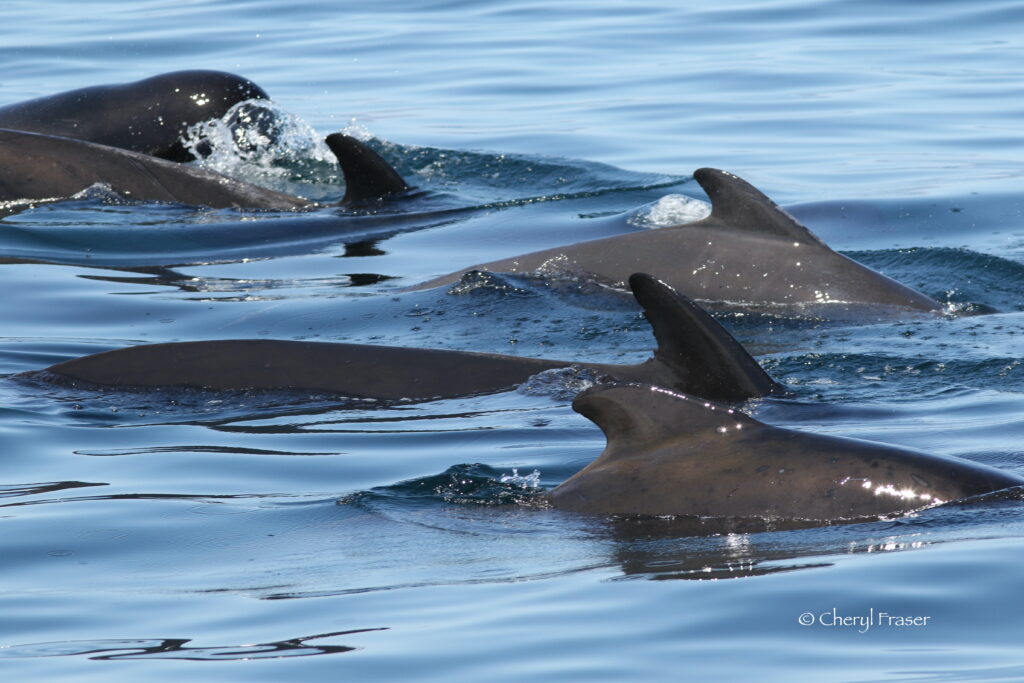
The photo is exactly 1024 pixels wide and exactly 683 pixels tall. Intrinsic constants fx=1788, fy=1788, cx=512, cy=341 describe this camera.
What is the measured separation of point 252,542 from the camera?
6199mm

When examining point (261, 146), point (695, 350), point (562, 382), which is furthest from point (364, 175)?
point (695, 350)

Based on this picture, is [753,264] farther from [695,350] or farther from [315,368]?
[695,350]

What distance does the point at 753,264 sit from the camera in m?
10.2

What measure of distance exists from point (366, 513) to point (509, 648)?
1694 millimetres

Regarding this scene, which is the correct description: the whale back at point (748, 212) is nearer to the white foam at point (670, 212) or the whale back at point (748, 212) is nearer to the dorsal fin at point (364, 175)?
the white foam at point (670, 212)

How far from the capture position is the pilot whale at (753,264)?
32.8 feet

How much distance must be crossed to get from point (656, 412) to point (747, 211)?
4.25 meters

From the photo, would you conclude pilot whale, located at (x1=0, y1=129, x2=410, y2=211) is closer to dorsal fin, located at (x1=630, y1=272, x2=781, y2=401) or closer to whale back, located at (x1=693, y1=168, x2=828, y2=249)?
whale back, located at (x1=693, y1=168, x2=828, y2=249)

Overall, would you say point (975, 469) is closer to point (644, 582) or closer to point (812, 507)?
point (812, 507)

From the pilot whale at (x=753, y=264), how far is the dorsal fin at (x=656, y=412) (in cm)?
377

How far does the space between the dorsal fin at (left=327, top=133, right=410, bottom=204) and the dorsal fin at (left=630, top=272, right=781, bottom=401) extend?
6.49m

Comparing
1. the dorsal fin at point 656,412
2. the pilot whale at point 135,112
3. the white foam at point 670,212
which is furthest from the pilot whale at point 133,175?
the dorsal fin at point 656,412

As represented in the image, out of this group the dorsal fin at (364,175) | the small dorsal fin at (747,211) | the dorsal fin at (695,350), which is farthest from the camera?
the dorsal fin at (364,175)

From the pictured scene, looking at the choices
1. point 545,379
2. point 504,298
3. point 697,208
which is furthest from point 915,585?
point 697,208
